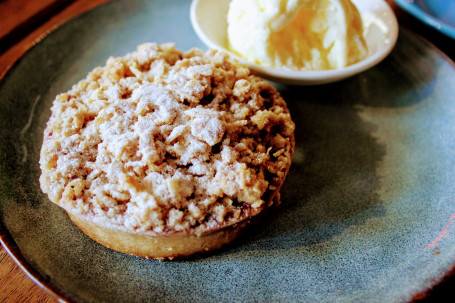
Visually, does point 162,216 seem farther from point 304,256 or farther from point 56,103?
point 56,103

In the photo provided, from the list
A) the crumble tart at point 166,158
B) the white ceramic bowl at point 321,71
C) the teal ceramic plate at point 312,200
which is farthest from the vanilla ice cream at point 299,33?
the crumble tart at point 166,158

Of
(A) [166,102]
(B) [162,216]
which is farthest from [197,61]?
(B) [162,216]

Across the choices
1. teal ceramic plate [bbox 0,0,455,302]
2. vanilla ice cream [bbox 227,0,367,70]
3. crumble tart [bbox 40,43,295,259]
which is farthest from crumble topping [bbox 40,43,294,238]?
vanilla ice cream [bbox 227,0,367,70]

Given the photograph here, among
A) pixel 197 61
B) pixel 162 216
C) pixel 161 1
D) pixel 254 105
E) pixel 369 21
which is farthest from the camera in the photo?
pixel 161 1

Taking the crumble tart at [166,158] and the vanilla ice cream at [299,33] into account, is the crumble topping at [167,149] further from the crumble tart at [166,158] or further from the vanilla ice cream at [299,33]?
the vanilla ice cream at [299,33]

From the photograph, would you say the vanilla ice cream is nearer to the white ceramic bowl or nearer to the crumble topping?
the white ceramic bowl

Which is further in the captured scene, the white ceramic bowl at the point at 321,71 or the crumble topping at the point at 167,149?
the white ceramic bowl at the point at 321,71
